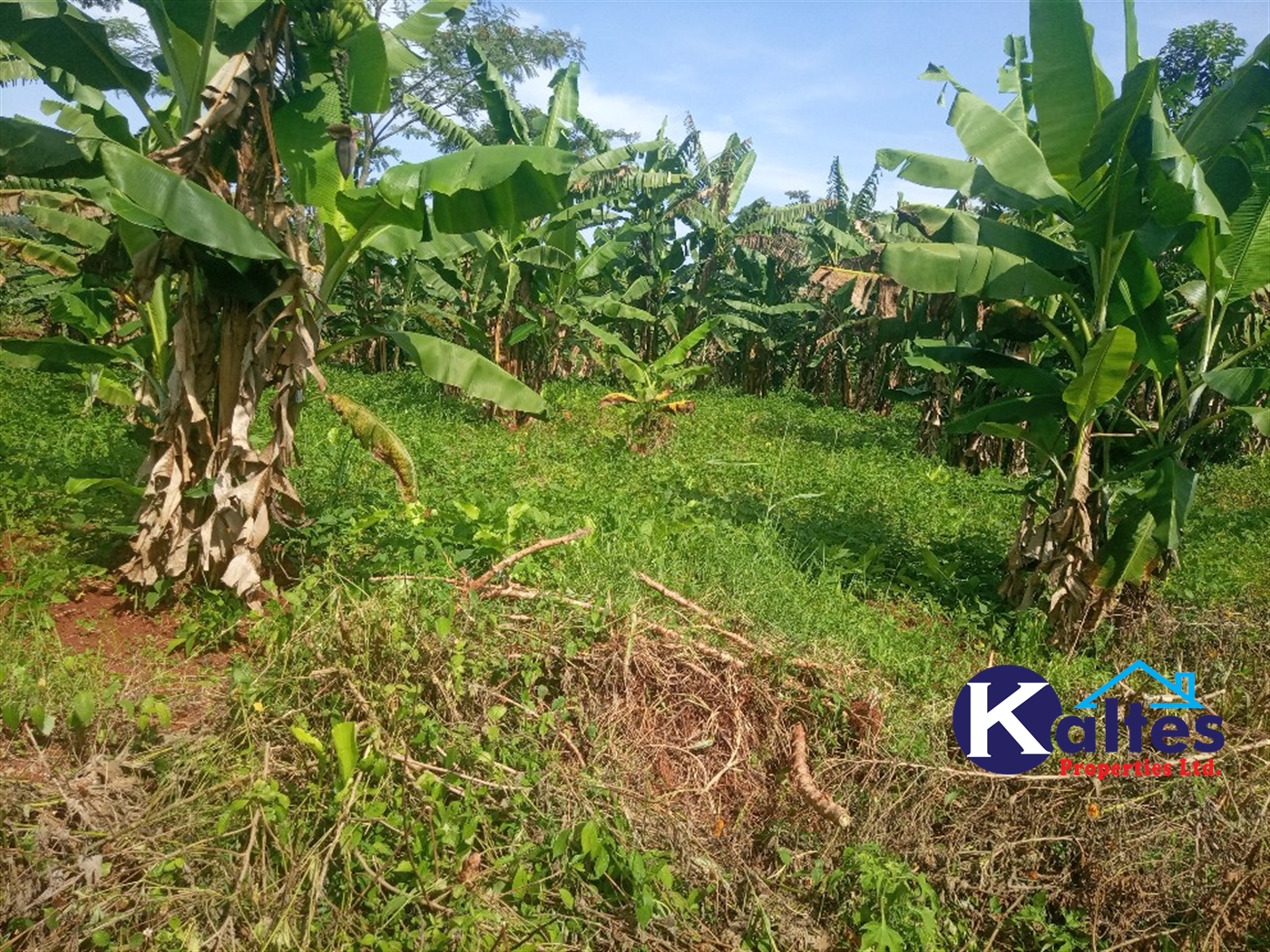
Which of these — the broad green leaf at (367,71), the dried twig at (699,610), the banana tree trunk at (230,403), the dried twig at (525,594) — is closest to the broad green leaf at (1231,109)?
the dried twig at (699,610)

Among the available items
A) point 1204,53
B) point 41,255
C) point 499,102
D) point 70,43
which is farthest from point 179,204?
point 1204,53

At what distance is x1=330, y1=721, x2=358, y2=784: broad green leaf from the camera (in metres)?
2.97

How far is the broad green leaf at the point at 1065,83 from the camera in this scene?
491 cm

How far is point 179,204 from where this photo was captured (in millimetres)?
3867

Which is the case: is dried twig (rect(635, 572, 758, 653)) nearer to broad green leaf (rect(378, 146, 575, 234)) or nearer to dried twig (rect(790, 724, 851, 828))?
dried twig (rect(790, 724, 851, 828))

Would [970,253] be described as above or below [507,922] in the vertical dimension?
above

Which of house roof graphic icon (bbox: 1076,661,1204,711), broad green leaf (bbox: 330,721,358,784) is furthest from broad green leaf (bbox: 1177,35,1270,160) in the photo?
broad green leaf (bbox: 330,721,358,784)

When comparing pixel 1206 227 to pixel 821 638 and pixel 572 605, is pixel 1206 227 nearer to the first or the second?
pixel 821 638

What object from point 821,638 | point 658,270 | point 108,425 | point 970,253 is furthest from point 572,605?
point 658,270

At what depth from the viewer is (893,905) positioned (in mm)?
2859

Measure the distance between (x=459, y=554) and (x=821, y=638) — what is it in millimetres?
1893

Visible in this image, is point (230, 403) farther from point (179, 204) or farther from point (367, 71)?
point (367, 71)

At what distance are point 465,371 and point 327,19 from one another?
1.95 m

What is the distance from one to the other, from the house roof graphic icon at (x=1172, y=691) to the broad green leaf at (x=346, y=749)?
2971 mm
